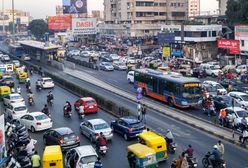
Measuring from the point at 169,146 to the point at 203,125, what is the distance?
6.74 meters

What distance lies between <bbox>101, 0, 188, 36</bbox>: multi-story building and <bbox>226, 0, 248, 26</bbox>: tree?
103 feet

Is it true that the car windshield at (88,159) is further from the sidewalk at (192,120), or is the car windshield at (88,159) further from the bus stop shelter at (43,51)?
the bus stop shelter at (43,51)

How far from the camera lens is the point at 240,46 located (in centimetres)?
6172

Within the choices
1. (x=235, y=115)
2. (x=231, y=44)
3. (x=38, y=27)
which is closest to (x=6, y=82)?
(x=235, y=115)

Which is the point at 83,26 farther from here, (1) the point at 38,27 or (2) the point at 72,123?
(1) the point at 38,27

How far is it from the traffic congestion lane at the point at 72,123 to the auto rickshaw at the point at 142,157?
1.30 meters

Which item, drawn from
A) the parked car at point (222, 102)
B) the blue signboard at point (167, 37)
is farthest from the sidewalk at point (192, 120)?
the blue signboard at point (167, 37)

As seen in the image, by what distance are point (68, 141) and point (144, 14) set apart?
84838mm

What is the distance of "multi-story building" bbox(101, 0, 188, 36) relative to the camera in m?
102

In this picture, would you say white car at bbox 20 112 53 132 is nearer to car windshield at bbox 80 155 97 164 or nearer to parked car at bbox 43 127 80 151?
parked car at bbox 43 127 80 151

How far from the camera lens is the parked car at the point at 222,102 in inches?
1288

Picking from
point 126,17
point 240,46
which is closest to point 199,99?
point 240,46

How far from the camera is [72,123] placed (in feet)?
101

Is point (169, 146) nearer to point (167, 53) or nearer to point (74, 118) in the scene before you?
point (74, 118)
